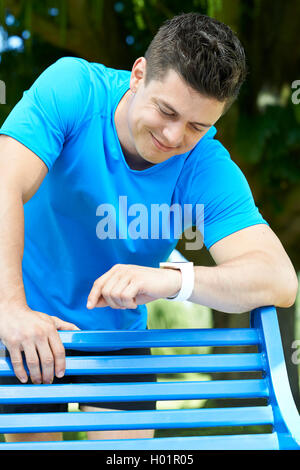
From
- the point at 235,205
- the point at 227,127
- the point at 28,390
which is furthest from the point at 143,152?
the point at 227,127

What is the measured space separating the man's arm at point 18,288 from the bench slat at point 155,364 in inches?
1.4

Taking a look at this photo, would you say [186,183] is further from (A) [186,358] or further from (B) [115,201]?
(A) [186,358]

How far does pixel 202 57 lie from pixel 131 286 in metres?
0.57

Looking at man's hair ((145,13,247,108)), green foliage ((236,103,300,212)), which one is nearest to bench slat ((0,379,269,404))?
man's hair ((145,13,247,108))

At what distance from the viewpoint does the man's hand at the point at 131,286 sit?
130 cm

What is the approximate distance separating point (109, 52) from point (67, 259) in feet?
9.66

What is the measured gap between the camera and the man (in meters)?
1.36

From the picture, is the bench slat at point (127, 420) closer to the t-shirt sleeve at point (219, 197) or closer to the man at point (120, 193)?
the man at point (120, 193)

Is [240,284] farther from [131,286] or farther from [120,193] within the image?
[120,193]

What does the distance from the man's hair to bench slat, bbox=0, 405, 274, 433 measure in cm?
74

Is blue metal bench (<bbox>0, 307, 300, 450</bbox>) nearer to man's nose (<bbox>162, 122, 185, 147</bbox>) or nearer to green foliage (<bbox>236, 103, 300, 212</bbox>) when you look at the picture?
man's nose (<bbox>162, 122, 185, 147</bbox>)
